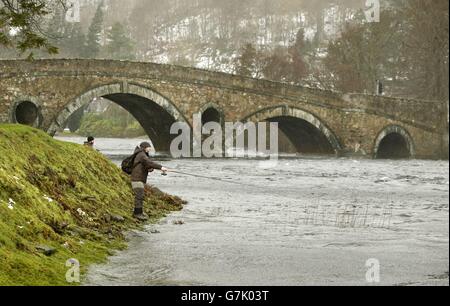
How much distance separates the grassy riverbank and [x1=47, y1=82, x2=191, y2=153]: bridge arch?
1756 centimetres

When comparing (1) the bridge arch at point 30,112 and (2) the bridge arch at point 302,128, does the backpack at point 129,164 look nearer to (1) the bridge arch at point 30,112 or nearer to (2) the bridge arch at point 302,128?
(1) the bridge arch at point 30,112

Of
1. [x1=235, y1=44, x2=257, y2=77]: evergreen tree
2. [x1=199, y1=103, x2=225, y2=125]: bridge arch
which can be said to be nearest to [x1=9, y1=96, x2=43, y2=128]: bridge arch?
[x1=199, y1=103, x2=225, y2=125]: bridge arch

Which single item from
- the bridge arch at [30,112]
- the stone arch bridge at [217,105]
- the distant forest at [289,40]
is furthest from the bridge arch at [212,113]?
the bridge arch at [30,112]


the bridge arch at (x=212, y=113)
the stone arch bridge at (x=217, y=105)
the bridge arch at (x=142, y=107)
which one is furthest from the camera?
the bridge arch at (x=212, y=113)

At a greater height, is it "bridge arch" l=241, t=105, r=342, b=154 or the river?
"bridge arch" l=241, t=105, r=342, b=154

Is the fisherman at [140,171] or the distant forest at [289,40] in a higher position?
the distant forest at [289,40]

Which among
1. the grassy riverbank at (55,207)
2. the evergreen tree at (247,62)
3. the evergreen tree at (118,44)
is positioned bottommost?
the grassy riverbank at (55,207)

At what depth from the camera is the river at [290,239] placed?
313 inches

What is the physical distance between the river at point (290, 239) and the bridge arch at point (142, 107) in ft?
39.9

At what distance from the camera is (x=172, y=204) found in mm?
15023

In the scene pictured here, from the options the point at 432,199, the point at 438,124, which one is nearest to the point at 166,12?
the point at 438,124

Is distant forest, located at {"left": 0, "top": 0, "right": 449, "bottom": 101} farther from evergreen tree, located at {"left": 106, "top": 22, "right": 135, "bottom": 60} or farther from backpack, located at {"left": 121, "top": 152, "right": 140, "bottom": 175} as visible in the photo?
backpack, located at {"left": 121, "top": 152, "right": 140, "bottom": 175}

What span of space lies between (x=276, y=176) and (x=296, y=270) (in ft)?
54.6

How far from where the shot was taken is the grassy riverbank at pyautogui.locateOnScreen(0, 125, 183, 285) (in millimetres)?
7457
